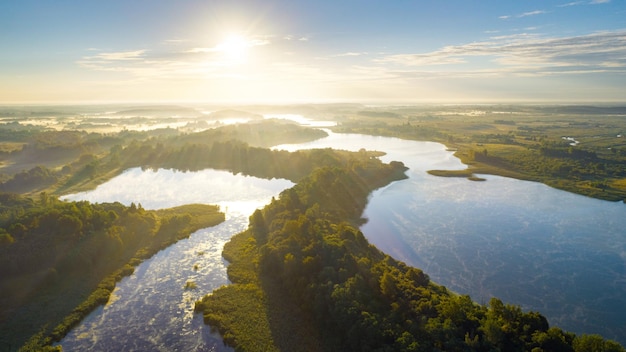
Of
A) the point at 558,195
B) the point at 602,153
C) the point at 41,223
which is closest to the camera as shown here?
the point at 41,223

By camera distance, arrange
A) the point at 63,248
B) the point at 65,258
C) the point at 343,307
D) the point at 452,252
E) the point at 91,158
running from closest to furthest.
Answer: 1. the point at 343,307
2. the point at 65,258
3. the point at 63,248
4. the point at 452,252
5. the point at 91,158

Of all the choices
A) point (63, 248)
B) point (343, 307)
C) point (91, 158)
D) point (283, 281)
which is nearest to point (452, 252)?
point (343, 307)

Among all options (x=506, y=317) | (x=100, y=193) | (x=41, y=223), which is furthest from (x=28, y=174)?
(x=506, y=317)

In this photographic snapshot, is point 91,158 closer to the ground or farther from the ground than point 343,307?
farther from the ground

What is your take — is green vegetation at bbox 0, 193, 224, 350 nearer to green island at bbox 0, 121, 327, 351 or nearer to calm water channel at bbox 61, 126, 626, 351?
green island at bbox 0, 121, 327, 351

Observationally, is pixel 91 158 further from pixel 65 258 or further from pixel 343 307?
pixel 343 307

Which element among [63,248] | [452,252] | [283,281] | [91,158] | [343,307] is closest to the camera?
[343,307]

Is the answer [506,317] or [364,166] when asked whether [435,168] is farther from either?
[506,317]
